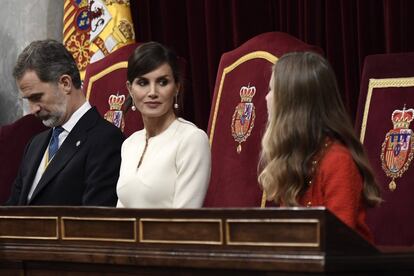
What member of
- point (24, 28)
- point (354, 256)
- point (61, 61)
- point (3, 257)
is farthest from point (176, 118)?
point (24, 28)

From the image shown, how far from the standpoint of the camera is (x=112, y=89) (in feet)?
15.0

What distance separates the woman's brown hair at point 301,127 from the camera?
2.80 m

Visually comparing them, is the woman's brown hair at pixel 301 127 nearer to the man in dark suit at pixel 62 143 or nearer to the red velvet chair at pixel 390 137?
the red velvet chair at pixel 390 137

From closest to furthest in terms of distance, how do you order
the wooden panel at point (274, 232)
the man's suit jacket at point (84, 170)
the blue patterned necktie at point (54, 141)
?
the wooden panel at point (274, 232)
the man's suit jacket at point (84, 170)
the blue patterned necktie at point (54, 141)

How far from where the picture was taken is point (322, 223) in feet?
7.58

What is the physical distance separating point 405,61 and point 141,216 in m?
1.29

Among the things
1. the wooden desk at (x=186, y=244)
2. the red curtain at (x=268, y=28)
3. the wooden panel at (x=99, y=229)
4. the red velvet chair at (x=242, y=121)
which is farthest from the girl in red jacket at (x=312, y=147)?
the red curtain at (x=268, y=28)

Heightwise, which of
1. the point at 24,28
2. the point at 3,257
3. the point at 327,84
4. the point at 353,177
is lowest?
the point at 3,257

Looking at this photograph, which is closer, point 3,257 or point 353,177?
point 353,177

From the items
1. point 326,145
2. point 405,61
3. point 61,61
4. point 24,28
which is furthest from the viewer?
point 24,28

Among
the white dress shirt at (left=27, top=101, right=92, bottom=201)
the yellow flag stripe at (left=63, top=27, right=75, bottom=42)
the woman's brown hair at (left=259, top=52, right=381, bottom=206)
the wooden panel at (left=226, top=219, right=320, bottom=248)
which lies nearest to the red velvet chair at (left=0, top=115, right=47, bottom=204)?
the white dress shirt at (left=27, top=101, right=92, bottom=201)

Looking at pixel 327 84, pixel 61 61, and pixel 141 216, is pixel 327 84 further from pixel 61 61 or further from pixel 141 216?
pixel 61 61

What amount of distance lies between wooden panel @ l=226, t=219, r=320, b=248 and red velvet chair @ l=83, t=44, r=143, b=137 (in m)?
1.96

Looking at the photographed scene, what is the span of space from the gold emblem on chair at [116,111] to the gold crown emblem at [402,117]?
51.0 inches
